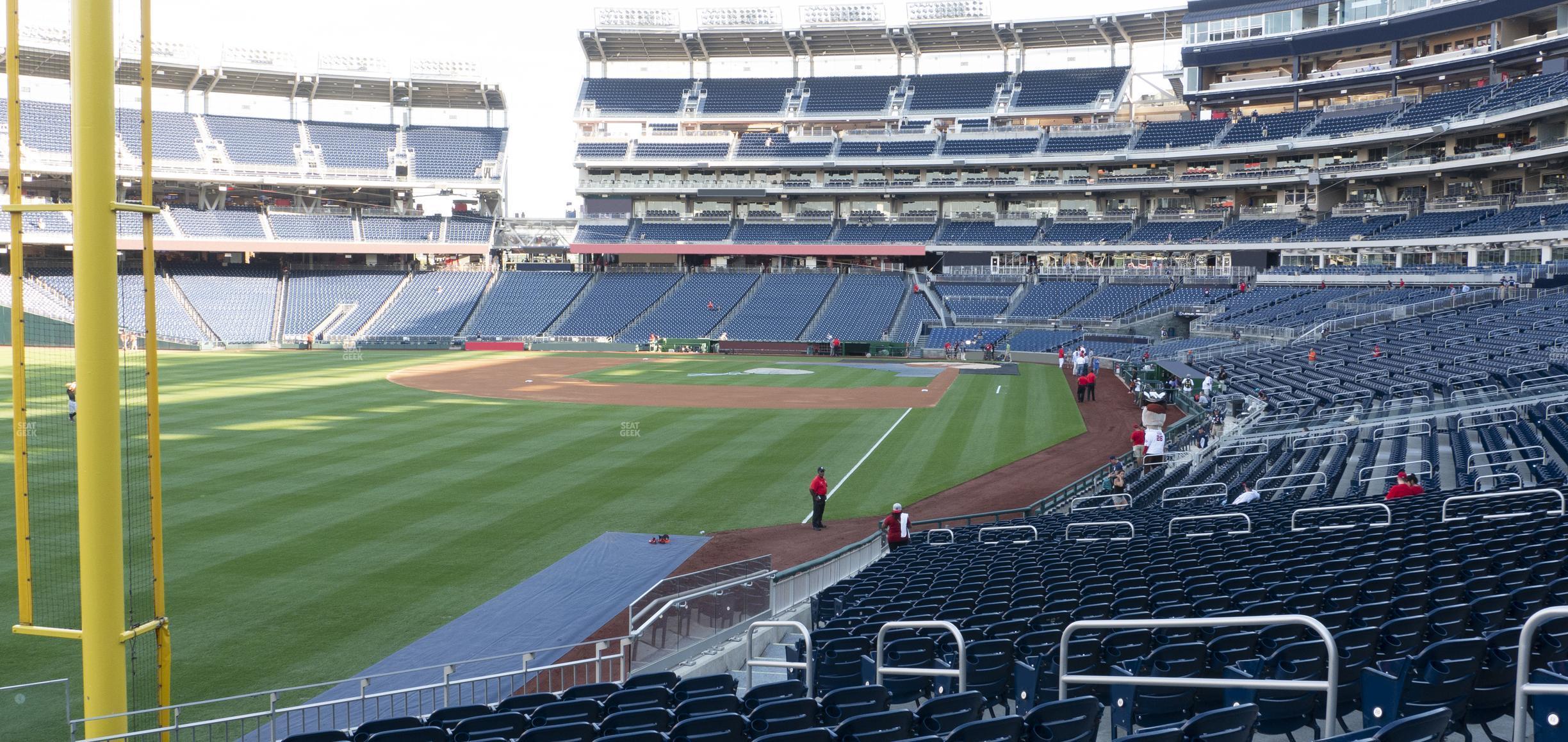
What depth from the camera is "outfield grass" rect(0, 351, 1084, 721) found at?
49.4 ft

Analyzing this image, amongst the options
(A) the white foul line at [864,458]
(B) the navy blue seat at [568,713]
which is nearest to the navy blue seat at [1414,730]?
(B) the navy blue seat at [568,713]

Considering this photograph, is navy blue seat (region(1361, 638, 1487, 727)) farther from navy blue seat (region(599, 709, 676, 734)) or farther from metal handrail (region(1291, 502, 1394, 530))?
metal handrail (region(1291, 502, 1394, 530))

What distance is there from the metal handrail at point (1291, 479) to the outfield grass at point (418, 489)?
797 centimetres

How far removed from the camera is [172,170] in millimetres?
72750

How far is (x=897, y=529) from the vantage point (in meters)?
18.6

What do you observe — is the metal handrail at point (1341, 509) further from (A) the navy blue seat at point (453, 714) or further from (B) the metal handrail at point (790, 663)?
Result: (A) the navy blue seat at point (453, 714)

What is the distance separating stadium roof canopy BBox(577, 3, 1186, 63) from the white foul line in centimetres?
4856

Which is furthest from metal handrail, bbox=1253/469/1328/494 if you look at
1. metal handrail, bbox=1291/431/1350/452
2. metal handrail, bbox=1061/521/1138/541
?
metal handrail, bbox=1061/521/1138/541

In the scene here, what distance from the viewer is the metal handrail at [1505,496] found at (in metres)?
12.2

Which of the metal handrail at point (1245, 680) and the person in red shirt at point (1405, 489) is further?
the person in red shirt at point (1405, 489)

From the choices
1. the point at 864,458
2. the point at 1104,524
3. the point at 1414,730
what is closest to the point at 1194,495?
the point at 1104,524

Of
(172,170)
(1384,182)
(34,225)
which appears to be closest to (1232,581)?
(1384,182)

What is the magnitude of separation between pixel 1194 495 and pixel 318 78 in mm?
77423

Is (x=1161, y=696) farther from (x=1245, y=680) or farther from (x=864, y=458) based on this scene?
(x=864, y=458)
